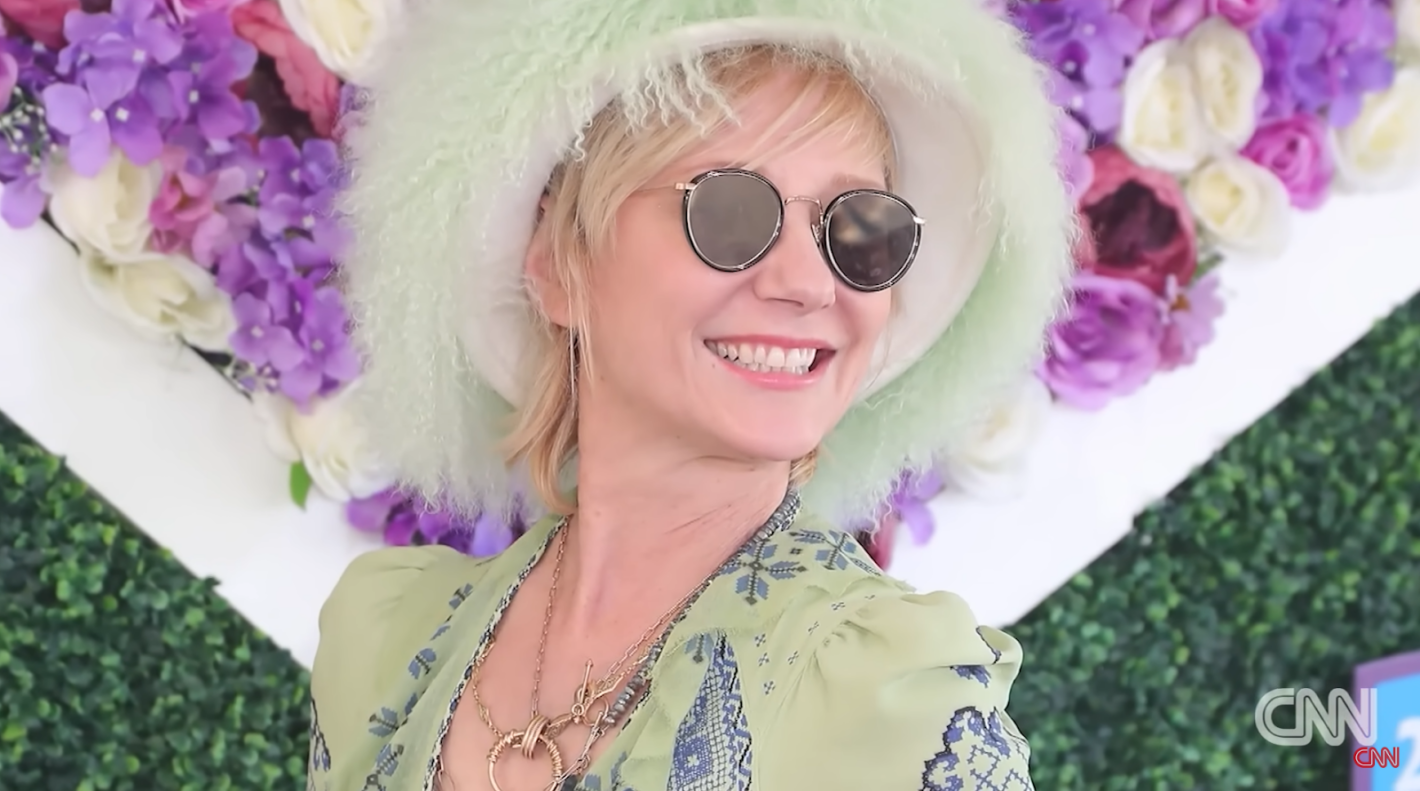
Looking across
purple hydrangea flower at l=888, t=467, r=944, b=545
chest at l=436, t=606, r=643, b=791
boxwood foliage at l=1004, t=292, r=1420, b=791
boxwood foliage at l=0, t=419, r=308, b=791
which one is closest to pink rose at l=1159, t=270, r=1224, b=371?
boxwood foliage at l=1004, t=292, r=1420, b=791

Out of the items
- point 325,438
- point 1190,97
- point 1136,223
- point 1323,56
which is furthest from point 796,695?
point 1323,56

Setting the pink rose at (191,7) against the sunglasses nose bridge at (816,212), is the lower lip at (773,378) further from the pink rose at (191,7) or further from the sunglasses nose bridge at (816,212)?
the pink rose at (191,7)

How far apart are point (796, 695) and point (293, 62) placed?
99 cm

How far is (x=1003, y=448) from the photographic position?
1534 millimetres

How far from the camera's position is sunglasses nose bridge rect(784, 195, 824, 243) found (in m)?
0.80

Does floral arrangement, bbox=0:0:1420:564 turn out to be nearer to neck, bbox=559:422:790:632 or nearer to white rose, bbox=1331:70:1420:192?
white rose, bbox=1331:70:1420:192

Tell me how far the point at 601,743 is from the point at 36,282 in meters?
0.94

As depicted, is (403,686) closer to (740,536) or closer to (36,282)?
(740,536)

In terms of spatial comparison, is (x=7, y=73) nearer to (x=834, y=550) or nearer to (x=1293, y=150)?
(x=834, y=550)

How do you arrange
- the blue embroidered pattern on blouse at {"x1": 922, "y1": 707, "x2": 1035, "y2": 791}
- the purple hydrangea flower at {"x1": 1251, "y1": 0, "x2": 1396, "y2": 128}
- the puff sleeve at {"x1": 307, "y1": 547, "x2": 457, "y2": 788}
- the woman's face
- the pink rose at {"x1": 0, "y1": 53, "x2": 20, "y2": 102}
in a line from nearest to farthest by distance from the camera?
the blue embroidered pattern on blouse at {"x1": 922, "y1": 707, "x2": 1035, "y2": 791} → the woman's face → the puff sleeve at {"x1": 307, "y1": 547, "x2": 457, "y2": 788} → the pink rose at {"x1": 0, "y1": 53, "x2": 20, "y2": 102} → the purple hydrangea flower at {"x1": 1251, "y1": 0, "x2": 1396, "y2": 128}

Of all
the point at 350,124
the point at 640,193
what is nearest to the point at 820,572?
the point at 640,193

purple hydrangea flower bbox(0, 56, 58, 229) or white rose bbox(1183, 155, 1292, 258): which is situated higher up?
white rose bbox(1183, 155, 1292, 258)

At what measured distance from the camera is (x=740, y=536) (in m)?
0.91

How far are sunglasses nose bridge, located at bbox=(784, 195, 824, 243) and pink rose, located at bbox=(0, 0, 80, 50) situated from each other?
0.93m
